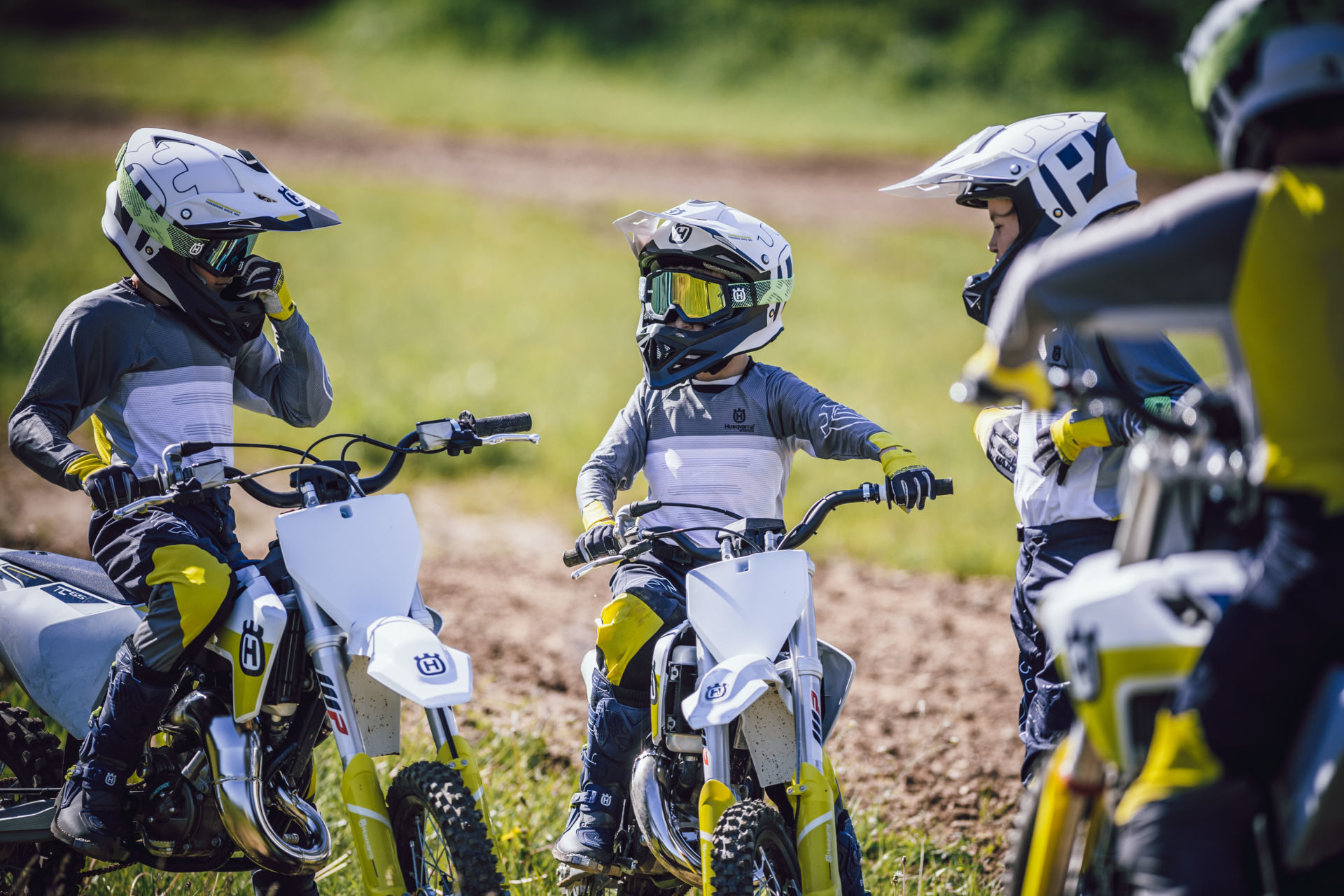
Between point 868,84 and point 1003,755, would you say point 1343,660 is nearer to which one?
point 1003,755

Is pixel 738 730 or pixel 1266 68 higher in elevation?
pixel 1266 68

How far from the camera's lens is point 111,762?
4.01 metres

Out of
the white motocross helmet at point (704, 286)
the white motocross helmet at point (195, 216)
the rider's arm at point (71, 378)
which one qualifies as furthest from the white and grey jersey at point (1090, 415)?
the rider's arm at point (71, 378)

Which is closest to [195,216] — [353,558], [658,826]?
[353,558]

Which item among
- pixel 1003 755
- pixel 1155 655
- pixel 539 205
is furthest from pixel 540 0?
pixel 1155 655

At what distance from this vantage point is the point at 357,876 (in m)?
4.71

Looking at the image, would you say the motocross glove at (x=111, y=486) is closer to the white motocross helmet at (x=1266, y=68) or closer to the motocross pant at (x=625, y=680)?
the motocross pant at (x=625, y=680)

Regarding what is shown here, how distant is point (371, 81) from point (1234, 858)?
104ft

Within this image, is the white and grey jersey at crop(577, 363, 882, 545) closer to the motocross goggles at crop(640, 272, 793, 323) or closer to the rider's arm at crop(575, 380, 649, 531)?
the rider's arm at crop(575, 380, 649, 531)

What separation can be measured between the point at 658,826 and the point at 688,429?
1376 millimetres

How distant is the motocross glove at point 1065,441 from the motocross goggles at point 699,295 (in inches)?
40.0

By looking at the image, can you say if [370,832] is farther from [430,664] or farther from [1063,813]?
[1063,813]

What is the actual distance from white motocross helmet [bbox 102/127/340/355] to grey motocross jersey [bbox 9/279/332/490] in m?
0.10

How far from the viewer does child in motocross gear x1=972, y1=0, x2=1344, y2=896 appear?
8.22 ft
